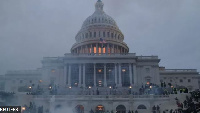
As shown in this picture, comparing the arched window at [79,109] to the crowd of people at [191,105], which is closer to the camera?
the crowd of people at [191,105]

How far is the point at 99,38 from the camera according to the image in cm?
11175

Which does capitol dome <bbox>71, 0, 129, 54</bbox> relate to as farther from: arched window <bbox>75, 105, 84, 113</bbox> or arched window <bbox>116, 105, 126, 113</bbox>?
arched window <bbox>75, 105, 84, 113</bbox>

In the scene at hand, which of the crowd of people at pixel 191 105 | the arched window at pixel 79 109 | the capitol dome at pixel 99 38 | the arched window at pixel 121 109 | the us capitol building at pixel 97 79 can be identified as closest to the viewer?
the crowd of people at pixel 191 105

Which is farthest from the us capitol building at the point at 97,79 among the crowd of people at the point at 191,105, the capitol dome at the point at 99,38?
the crowd of people at the point at 191,105

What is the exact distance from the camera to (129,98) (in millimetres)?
64500

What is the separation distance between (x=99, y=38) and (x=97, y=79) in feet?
89.8

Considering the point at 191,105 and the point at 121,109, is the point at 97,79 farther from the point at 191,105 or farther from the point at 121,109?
the point at 191,105

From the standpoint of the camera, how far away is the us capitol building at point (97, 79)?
63.8 meters

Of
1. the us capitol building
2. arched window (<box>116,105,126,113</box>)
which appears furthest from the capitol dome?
arched window (<box>116,105,126,113</box>)

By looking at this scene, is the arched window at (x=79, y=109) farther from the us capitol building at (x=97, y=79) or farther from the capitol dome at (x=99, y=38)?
the capitol dome at (x=99, y=38)

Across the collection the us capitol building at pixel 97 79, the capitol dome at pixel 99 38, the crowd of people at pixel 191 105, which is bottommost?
the crowd of people at pixel 191 105

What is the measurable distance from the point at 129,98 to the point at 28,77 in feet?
170

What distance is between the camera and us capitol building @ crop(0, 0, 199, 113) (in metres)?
63.8

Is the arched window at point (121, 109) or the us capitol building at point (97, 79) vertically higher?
the us capitol building at point (97, 79)
